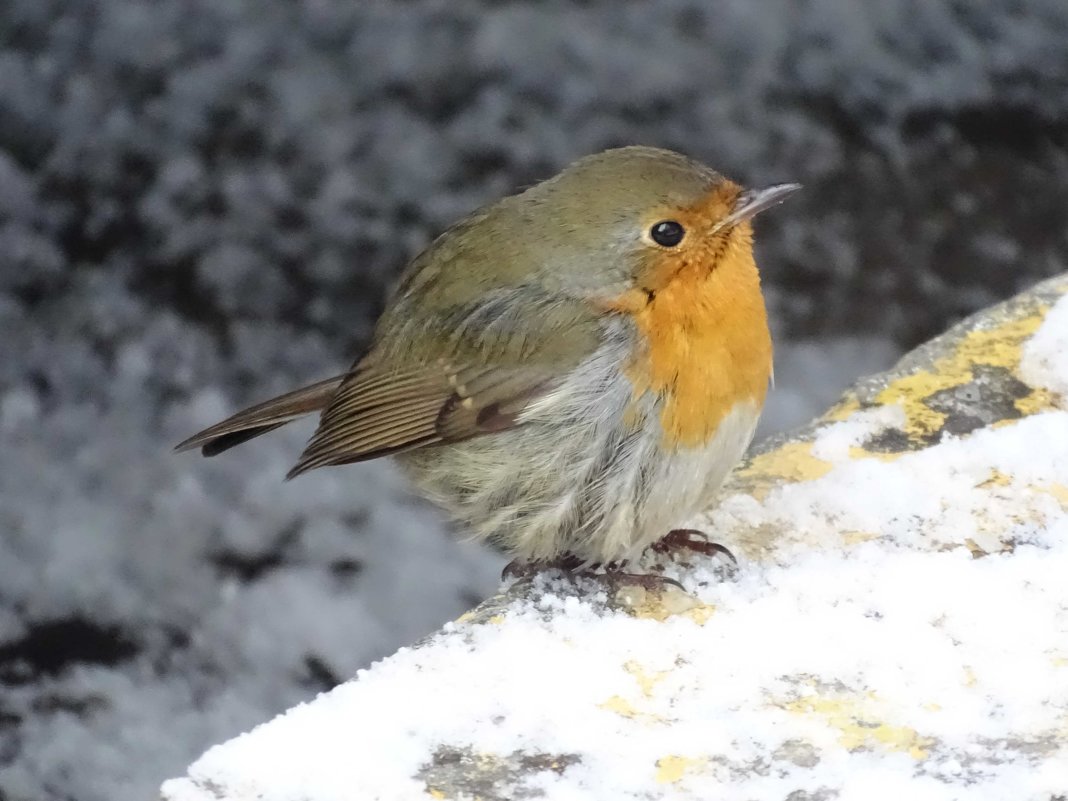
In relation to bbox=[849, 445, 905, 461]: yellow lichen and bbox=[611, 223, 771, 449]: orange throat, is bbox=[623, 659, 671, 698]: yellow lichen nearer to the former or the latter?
bbox=[611, 223, 771, 449]: orange throat

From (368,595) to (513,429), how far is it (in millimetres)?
2455

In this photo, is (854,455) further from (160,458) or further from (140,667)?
(160,458)

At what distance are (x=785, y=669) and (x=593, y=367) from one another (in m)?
0.66

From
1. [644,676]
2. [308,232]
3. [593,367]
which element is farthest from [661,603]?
[308,232]

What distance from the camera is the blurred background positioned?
4723 millimetres

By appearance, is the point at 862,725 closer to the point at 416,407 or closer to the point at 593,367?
the point at 593,367

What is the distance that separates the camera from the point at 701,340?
247cm

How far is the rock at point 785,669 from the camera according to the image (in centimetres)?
178

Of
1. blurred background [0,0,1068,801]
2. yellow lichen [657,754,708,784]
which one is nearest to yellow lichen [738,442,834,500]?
yellow lichen [657,754,708,784]

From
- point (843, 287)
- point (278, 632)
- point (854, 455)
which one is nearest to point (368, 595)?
point (278, 632)

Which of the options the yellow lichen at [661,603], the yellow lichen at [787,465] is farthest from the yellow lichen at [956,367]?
the yellow lichen at [661,603]

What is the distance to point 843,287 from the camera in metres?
5.66

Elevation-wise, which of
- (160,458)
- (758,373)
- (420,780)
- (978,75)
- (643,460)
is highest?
(978,75)

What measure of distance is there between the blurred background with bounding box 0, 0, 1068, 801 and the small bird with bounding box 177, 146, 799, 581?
213cm
